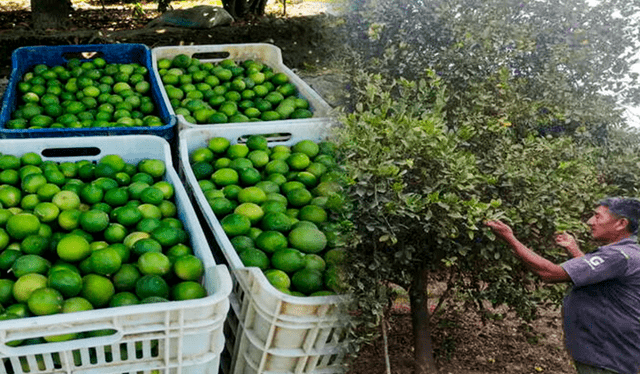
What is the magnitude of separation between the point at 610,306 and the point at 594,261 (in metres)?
0.30

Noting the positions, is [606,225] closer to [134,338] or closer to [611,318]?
[611,318]

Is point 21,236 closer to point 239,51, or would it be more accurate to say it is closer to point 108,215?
point 108,215

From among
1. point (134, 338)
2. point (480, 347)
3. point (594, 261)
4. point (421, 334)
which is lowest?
point (480, 347)

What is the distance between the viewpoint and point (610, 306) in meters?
2.77

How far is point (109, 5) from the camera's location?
11.1 metres

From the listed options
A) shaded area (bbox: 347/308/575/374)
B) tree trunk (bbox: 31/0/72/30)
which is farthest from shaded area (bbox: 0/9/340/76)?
shaded area (bbox: 347/308/575/374)

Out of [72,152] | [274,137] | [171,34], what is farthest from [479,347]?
[171,34]

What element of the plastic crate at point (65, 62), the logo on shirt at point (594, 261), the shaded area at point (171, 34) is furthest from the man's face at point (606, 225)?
the shaded area at point (171, 34)

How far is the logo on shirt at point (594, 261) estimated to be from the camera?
8.50 ft

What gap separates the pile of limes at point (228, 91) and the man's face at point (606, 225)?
1.83 metres

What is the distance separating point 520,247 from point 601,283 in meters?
0.64

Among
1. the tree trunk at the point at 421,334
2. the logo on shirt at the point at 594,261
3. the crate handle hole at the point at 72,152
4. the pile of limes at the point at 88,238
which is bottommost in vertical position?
the tree trunk at the point at 421,334

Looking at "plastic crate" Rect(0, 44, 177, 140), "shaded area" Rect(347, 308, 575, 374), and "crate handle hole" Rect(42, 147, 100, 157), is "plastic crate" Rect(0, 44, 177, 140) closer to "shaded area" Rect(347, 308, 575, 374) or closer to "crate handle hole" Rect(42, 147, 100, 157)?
"crate handle hole" Rect(42, 147, 100, 157)

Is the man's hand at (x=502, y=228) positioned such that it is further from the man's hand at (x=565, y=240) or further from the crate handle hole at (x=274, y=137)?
the crate handle hole at (x=274, y=137)
